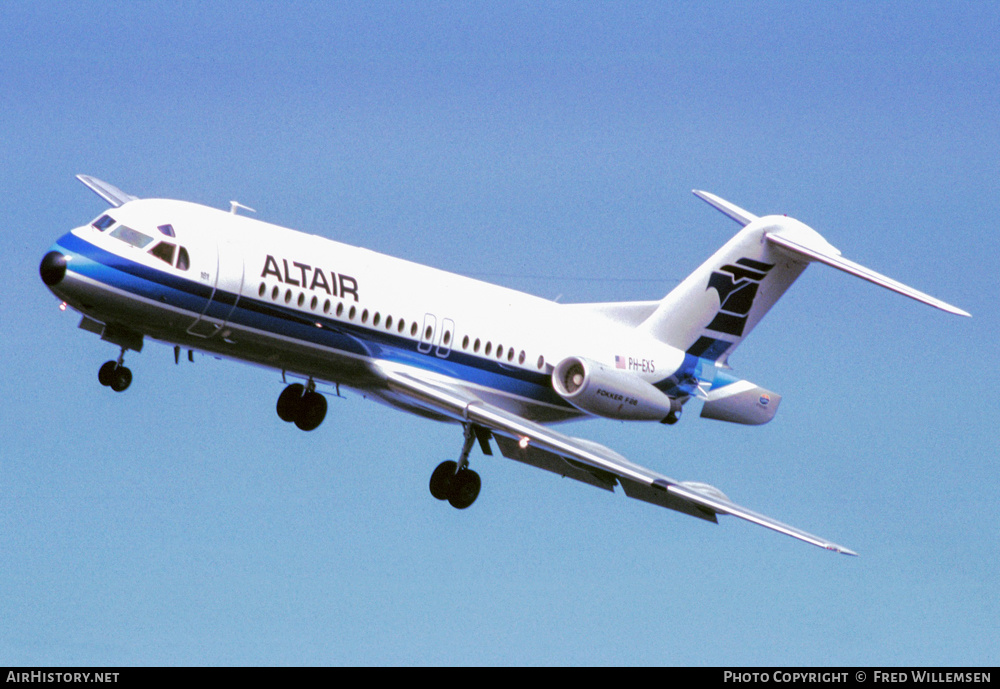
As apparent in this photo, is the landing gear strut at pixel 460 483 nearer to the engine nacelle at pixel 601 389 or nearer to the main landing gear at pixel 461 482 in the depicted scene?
the main landing gear at pixel 461 482

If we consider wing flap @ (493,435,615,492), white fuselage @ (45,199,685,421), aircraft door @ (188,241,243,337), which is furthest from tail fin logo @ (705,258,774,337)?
aircraft door @ (188,241,243,337)

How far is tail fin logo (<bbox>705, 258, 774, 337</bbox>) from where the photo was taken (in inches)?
1613

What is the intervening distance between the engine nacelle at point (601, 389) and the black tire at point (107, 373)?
31.4 feet

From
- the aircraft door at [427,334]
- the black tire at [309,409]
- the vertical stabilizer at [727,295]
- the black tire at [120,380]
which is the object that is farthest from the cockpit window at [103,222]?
the vertical stabilizer at [727,295]

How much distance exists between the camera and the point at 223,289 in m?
32.7

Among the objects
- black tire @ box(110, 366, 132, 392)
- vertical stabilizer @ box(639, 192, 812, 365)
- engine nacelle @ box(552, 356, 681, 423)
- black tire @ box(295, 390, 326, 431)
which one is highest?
vertical stabilizer @ box(639, 192, 812, 365)

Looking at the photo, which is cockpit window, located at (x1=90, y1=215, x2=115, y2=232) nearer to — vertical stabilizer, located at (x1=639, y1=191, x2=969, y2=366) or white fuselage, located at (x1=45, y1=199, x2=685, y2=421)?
white fuselage, located at (x1=45, y1=199, x2=685, y2=421)

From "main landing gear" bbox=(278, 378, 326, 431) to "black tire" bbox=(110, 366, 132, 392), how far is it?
4.84m

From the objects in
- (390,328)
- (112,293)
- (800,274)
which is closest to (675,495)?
(390,328)

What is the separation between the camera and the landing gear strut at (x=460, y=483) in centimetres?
3619

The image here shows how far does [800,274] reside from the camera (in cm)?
4153

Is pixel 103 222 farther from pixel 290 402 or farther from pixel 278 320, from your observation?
pixel 290 402

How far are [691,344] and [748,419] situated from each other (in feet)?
7.55

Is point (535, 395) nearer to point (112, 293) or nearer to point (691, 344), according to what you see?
point (691, 344)
